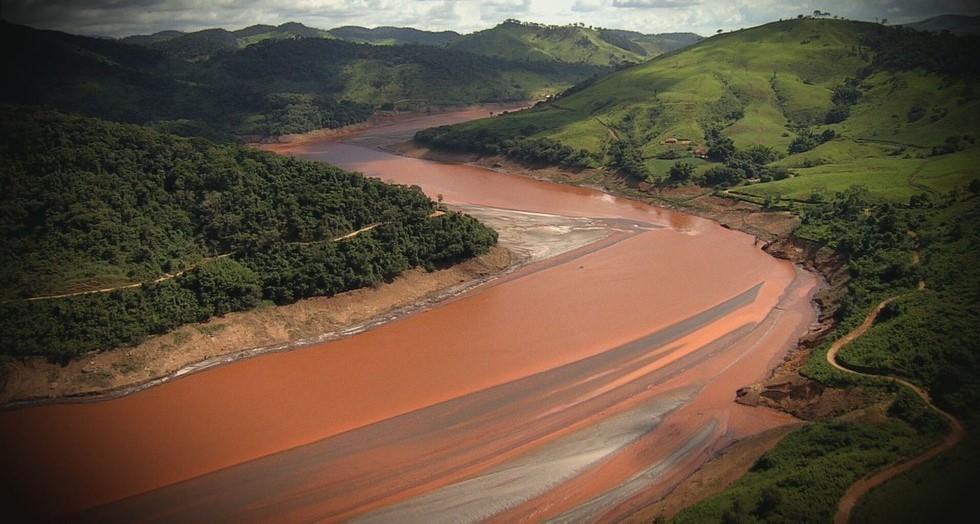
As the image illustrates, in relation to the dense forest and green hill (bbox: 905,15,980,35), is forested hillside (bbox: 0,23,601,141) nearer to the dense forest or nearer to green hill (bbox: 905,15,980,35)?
the dense forest

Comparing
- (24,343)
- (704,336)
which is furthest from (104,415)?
(704,336)

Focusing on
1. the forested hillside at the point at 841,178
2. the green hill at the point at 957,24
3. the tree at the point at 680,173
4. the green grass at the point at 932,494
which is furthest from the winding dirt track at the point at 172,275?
the green hill at the point at 957,24

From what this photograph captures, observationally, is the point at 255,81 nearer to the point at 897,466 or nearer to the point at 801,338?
the point at 801,338

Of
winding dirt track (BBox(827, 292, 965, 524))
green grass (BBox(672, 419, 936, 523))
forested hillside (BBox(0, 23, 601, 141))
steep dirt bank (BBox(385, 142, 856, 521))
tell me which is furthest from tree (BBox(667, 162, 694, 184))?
forested hillside (BBox(0, 23, 601, 141))

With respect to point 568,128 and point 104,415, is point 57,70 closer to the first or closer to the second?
point 568,128

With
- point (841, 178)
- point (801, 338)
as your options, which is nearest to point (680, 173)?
point (841, 178)

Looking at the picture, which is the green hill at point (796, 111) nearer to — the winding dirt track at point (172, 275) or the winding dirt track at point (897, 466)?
the winding dirt track at point (897, 466)

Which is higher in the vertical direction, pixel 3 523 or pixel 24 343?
pixel 24 343
